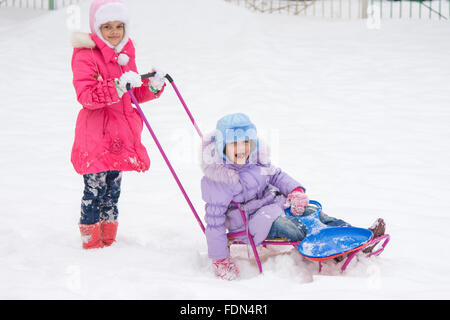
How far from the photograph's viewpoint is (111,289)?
2217mm

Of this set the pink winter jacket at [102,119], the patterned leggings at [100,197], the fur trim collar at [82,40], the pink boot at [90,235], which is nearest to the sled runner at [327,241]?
the pink winter jacket at [102,119]

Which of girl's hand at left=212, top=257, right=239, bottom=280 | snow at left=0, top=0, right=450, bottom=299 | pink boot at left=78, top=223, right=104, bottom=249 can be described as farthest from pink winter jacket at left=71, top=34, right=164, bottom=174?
girl's hand at left=212, top=257, right=239, bottom=280

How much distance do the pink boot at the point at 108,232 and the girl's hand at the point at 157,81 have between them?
2.54ft

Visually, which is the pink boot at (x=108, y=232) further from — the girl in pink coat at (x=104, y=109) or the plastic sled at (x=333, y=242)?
the plastic sled at (x=333, y=242)

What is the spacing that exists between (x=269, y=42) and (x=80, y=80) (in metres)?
5.74

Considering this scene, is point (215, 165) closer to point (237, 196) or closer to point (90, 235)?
point (237, 196)

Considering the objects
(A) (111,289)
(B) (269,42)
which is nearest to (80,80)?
(A) (111,289)

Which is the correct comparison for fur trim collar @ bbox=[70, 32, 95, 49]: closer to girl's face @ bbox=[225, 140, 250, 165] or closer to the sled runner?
the sled runner

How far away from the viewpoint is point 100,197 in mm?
2836

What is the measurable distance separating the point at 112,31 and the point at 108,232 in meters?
1.09

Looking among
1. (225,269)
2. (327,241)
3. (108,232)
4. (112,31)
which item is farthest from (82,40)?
(327,241)

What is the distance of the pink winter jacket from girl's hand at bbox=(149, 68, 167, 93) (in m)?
0.14

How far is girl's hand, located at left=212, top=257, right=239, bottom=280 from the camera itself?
8.21ft

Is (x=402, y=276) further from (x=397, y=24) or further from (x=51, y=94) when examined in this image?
(x=397, y=24)
